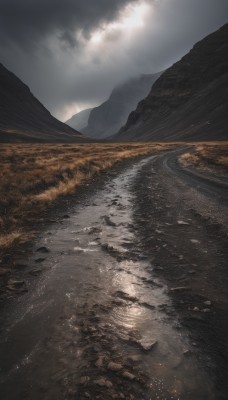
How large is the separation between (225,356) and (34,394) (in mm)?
2210

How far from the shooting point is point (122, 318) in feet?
14.4

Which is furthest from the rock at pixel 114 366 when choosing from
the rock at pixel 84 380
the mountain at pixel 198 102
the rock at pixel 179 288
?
the mountain at pixel 198 102

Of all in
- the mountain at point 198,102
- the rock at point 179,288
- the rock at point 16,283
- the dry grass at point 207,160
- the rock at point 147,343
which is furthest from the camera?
the mountain at point 198,102

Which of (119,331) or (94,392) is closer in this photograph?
(94,392)

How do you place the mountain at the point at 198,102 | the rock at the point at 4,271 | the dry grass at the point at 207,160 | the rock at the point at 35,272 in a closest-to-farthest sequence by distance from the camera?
the rock at the point at 4,271 < the rock at the point at 35,272 < the dry grass at the point at 207,160 < the mountain at the point at 198,102

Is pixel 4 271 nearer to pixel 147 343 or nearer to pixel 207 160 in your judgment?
pixel 147 343

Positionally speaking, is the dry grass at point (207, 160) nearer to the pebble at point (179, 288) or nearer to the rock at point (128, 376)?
the pebble at point (179, 288)

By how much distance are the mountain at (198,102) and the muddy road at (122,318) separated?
376 ft

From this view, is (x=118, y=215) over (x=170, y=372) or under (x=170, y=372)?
under

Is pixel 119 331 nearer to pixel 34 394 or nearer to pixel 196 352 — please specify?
pixel 196 352

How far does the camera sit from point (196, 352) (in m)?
3.61

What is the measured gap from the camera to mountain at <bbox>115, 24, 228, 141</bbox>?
132750mm

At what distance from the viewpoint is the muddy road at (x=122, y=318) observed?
126 inches

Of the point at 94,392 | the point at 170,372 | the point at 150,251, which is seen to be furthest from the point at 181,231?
the point at 94,392
